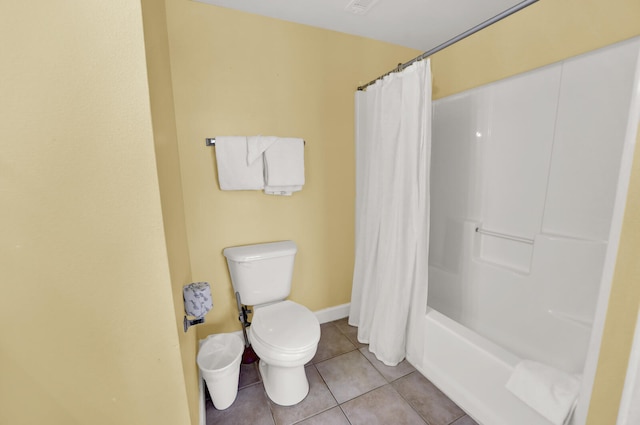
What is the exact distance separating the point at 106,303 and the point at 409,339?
1495 millimetres

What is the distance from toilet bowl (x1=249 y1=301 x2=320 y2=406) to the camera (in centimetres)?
114

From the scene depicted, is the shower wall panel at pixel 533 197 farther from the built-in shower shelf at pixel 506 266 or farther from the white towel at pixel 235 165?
the white towel at pixel 235 165

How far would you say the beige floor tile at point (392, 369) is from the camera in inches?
56.0

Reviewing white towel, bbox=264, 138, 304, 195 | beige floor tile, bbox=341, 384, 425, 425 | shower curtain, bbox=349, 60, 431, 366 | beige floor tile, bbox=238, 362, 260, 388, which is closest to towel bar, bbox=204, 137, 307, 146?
white towel, bbox=264, 138, 304, 195

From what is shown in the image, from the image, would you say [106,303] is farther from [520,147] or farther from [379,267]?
[520,147]

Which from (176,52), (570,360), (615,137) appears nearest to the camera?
(615,137)

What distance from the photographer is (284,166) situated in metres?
1.53

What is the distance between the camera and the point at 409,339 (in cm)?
146

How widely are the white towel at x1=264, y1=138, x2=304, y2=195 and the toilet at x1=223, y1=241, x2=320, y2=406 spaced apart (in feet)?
1.23

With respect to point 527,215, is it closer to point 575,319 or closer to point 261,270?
point 575,319

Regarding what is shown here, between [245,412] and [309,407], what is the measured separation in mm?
332

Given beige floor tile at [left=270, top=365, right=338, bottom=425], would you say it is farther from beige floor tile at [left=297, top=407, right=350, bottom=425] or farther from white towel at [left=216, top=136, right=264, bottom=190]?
white towel at [left=216, top=136, right=264, bottom=190]

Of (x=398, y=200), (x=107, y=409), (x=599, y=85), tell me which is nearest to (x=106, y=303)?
(x=107, y=409)

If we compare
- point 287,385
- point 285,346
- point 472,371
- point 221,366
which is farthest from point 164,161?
point 472,371
